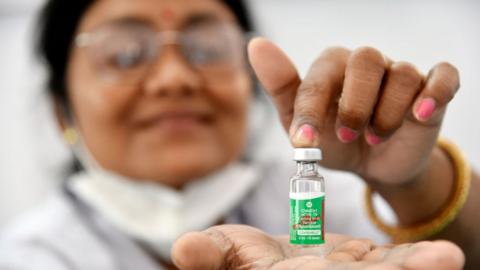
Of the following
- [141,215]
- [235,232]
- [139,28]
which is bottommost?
[141,215]

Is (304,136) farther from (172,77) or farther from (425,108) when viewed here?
(172,77)

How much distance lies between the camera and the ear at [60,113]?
164cm

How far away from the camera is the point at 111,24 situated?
4.75ft

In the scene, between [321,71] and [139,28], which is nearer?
[321,71]

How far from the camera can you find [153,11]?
143 cm

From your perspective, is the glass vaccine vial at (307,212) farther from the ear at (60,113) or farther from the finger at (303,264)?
the ear at (60,113)

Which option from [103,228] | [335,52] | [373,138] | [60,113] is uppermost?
[335,52]

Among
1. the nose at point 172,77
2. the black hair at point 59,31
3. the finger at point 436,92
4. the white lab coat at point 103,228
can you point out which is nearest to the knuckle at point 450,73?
the finger at point 436,92

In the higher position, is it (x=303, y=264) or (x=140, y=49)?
(x=140, y=49)

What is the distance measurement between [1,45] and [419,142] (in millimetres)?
2743


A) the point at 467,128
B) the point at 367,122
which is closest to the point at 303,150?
the point at 367,122

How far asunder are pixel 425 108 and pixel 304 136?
0.57 ft

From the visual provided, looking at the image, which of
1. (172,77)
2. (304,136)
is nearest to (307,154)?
(304,136)

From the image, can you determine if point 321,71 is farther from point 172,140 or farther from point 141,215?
point 141,215
